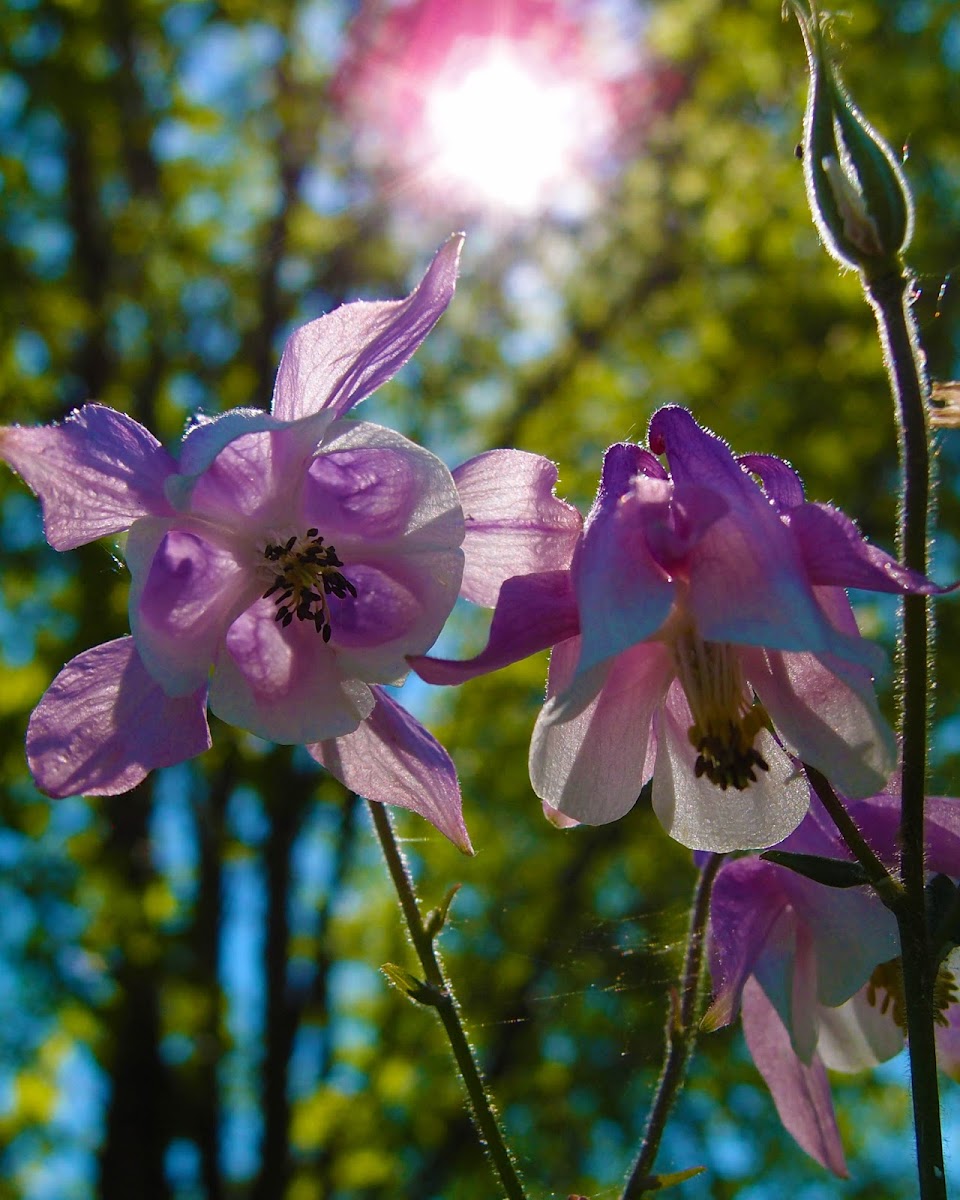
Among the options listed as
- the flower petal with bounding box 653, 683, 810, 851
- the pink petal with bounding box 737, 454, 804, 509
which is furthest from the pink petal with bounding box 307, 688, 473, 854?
the pink petal with bounding box 737, 454, 804, 509

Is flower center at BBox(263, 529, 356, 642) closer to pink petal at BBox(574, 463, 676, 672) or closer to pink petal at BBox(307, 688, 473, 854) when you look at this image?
pink petal at BBox(307, 688, 473, 854)

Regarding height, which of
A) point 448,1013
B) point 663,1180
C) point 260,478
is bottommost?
point 663,1180

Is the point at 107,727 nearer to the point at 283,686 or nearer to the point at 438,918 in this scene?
the point at 283,686

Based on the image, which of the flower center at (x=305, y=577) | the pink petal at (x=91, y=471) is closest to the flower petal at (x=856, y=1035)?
the flower center at (x=305, y=577)

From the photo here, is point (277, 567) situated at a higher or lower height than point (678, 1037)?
higher

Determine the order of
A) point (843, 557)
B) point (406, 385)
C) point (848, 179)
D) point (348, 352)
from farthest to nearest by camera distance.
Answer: point (406, 385), point (348, 352), point (848, 179), point (843, 557)

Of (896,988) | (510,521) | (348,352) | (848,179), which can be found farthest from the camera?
(896,988)

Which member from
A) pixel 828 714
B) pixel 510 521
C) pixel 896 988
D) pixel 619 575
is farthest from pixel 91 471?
pixel 896 988
